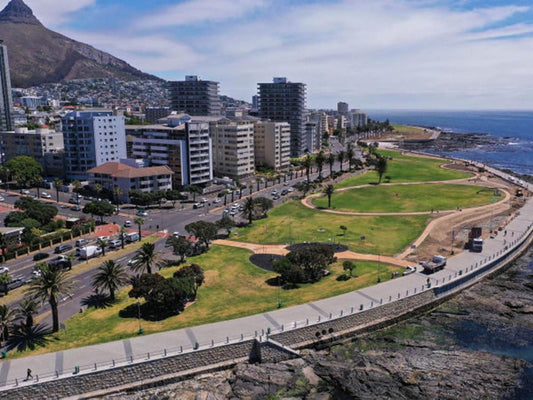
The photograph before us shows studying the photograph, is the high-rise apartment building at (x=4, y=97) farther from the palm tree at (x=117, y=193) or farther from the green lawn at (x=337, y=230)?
the green lawn at (x=337, y=230)

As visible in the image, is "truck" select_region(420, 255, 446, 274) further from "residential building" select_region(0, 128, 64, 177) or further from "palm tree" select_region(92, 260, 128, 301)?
"residential building" select_region(0, 128, 64, 177)

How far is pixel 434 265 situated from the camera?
67.4 meters

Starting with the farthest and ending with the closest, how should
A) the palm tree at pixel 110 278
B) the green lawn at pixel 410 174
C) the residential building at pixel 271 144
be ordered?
the residential building at pixel 271 144 < the green lawn at pixel 410 174 < the palm tree at pixel 110 278

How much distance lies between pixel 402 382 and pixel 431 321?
52.4ft

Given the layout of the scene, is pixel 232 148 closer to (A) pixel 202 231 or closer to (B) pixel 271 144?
(B) pixel 271 144

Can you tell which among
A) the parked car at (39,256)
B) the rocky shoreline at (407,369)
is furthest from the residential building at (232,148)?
the rocky shoreline at (407,369)

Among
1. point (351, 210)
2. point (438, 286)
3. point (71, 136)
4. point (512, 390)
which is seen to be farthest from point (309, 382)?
point (71, 136)

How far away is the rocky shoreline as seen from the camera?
143 feet

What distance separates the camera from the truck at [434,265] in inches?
2635

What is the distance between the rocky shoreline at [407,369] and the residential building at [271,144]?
410ft

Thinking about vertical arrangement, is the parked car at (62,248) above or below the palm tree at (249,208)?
below

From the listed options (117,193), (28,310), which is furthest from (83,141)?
(28,310)

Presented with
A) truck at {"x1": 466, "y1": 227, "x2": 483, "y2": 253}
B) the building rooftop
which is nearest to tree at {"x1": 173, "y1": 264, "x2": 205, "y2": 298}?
truck at {"x1": 466, "y1": 227, "x2": 483, "y2": 253}

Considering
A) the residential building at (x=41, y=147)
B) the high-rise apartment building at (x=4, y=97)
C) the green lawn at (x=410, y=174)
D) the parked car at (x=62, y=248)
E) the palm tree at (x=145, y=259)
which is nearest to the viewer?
the palm tree at (x=145, y=259)
